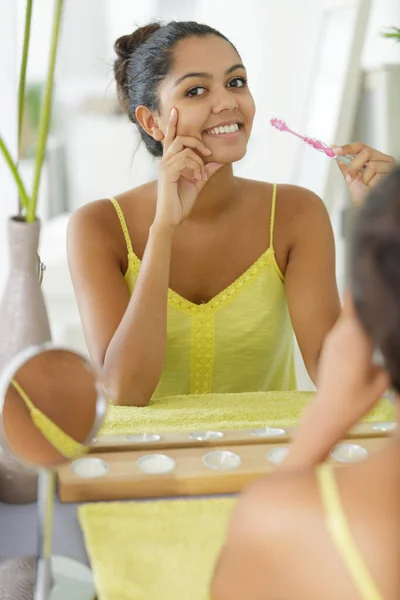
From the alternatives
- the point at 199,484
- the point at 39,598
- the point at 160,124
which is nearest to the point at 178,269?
the point at 160,124

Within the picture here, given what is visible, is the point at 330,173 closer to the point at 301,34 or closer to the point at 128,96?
the point at 301,34

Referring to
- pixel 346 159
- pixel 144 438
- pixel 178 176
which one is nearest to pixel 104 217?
pixel 178 176

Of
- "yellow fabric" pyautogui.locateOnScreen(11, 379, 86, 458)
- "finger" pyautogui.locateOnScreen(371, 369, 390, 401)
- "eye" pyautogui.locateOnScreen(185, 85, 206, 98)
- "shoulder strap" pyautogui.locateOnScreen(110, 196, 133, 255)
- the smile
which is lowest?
"yellow fabric" pyautogui.locateOnScreen(11, 379, 86, 458)

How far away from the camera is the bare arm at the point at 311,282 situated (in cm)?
116

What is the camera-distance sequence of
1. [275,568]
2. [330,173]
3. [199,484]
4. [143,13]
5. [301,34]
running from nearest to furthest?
[275,568]
[199,484]
[330,173]
[301,34]
[143,13]

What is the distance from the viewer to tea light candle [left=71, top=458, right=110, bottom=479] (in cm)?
70

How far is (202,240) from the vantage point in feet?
4.00

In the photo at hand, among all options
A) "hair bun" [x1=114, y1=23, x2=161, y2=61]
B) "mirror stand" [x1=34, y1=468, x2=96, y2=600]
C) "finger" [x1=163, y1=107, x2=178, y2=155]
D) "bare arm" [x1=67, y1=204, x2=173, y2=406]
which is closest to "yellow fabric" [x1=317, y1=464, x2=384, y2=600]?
"mirror stand" [x1=34, y1=468, x2=96, y2=600]

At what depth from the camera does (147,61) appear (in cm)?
116

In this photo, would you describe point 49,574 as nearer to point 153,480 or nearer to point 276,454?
point 153,480

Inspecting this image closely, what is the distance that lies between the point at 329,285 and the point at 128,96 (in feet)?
1.42

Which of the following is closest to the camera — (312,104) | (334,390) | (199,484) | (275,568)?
(275,568)

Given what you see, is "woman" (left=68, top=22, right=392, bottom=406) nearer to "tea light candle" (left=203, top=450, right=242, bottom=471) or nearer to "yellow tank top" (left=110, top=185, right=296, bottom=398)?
"yellow tank top" (left=110, top=185, right=296, bottom=398)

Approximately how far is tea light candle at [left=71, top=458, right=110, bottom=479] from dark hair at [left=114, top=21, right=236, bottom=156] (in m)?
0.62
